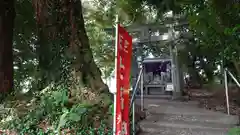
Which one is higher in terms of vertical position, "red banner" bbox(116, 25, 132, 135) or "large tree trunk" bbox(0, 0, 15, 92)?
"large tree trunk" bbox(0, 0, 15, 92)

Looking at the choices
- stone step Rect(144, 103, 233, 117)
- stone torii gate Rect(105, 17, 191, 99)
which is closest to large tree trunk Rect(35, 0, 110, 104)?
stone step Rect(144, 103, 233, 117)

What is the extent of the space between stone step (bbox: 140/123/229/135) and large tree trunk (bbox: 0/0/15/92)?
339 cm

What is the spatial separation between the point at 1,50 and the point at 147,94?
4.85 m

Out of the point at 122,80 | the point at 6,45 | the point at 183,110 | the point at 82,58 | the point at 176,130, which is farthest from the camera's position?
the point at 6,45

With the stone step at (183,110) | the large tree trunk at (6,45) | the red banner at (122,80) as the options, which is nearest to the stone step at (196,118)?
the stone step at (183,110)

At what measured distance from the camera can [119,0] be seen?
692 centimetres

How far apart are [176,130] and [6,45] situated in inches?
169

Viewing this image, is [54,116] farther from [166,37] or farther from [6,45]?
[166,37]

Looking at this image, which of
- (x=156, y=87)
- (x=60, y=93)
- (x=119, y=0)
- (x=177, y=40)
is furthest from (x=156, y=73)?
(x=60, y=93)

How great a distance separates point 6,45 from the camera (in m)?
5.27

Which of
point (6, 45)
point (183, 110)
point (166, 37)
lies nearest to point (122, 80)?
point (183, 110)

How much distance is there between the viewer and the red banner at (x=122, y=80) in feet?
7.66

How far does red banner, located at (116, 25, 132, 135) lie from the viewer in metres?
2.33

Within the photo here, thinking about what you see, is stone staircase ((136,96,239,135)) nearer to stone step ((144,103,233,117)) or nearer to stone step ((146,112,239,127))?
stone step ((146,112,239,127))
